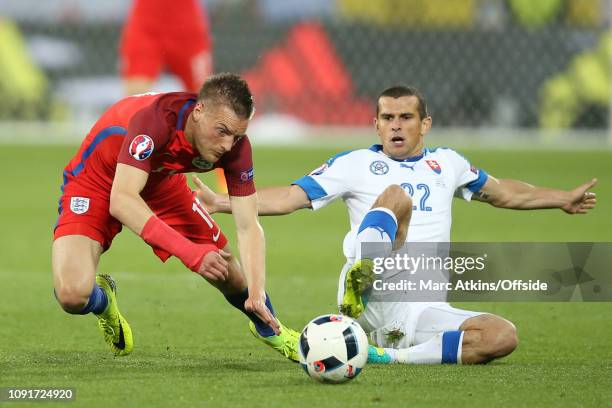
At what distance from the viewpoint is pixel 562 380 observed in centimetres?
545

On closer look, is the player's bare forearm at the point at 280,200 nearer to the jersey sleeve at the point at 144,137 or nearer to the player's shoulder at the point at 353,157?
the player's shoulder at the point at 353,157

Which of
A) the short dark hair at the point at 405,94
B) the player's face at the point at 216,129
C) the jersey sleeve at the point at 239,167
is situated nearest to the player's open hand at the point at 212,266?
the player's face at the point at 216,129

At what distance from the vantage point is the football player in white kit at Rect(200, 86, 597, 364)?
5867 millimetres

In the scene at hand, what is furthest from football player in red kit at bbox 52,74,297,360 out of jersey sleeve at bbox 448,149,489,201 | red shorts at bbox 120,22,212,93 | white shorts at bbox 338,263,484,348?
red shorts at bbox 120,22,212,93

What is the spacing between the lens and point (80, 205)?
6250mm

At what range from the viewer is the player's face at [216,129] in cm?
557

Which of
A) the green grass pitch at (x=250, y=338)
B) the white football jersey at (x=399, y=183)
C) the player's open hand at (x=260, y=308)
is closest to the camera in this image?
the green grass pitch at (x=250, y=338)

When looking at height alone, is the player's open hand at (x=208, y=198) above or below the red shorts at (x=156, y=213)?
above

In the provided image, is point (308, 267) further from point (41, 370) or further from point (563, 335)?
point (41, 370)

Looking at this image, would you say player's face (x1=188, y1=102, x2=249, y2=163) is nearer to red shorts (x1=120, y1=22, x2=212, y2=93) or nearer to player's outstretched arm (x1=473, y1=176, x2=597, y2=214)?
player's outstretched arm (x1=473, y1=176, x2=597, y2=214)

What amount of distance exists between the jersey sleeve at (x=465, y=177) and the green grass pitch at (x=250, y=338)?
2.98ft

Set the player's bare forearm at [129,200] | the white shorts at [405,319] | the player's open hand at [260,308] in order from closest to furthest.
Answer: the player's bare forearm at [129,200], the player's open hand at [260,308], the white shorts at [405,319]

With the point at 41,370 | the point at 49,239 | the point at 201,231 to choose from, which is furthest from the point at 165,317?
the point at 49,239

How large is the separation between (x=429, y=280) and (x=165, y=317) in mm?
1956
